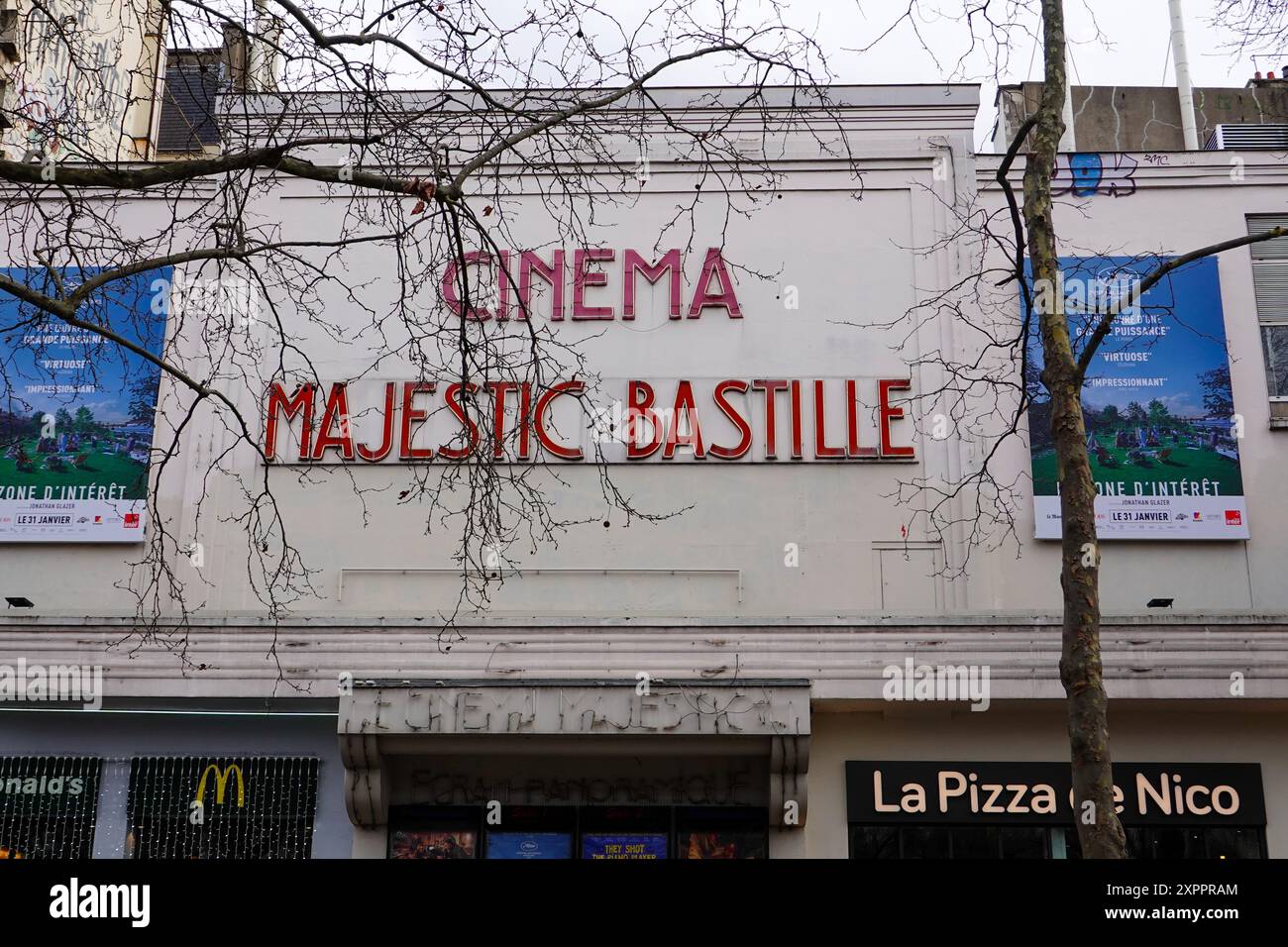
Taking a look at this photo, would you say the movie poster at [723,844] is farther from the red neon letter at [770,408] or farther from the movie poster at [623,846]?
the red neon letter at [770,408]

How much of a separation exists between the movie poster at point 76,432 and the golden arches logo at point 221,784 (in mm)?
3074

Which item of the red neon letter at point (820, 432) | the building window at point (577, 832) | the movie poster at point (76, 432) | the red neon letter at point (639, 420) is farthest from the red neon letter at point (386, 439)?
the red neon letter at point (820, 432)

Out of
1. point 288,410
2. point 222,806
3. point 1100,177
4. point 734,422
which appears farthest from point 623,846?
point 1100,177

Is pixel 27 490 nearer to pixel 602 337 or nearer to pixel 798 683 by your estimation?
pixel 602 337

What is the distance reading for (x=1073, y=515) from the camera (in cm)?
771

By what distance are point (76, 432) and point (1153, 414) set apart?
1207 cm

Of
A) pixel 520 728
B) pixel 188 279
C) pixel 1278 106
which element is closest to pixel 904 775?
pixel 520 728

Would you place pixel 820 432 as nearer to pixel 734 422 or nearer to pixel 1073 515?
pixel 734 422

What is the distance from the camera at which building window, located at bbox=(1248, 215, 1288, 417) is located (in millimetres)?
14539

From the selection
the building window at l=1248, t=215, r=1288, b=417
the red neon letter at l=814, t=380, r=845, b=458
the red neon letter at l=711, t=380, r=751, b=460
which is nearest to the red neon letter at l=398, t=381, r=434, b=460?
the red neon letter at l=711, t=380, r=751, b=460

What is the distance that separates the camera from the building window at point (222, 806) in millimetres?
12414

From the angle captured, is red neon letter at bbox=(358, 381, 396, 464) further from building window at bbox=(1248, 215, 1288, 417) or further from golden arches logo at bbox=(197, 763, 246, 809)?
building window at bbox=(1248, 215, 1288, 417)

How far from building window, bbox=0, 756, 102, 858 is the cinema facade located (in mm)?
33

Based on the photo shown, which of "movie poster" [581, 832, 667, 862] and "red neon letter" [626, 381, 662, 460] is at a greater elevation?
"red neon letter" [626, 381, 662, 460]
